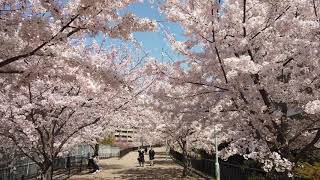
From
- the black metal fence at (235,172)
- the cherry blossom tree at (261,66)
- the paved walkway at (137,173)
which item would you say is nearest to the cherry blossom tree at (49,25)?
the cherry blossom tree at (261,66)

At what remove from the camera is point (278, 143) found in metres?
9.62

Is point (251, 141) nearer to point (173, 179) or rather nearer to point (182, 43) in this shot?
point (182, 43)

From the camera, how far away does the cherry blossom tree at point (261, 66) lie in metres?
9.09

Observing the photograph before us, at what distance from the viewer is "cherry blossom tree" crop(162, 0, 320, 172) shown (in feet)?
29.8

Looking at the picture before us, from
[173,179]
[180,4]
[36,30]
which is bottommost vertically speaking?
[173,179]

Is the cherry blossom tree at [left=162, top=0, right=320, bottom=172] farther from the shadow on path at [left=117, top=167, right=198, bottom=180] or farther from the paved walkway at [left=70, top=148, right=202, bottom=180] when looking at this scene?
the shadow on path at [left=117, top=167, right=198, bottom=180]

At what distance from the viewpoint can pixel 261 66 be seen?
8.98 metres

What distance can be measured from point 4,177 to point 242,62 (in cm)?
1601

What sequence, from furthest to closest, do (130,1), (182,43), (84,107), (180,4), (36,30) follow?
(84,107), (182,43), (180,4), (130,1), (36,30)

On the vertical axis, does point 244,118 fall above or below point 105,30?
below

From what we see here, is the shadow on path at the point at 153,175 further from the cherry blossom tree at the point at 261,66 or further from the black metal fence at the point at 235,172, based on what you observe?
the cherry blossom tree at the point at 261,66

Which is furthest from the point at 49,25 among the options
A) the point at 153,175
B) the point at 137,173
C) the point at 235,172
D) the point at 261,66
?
the point at 137,173

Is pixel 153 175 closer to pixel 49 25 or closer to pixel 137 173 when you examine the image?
pixel 137 173

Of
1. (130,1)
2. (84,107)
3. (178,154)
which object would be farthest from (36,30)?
(178,154)
